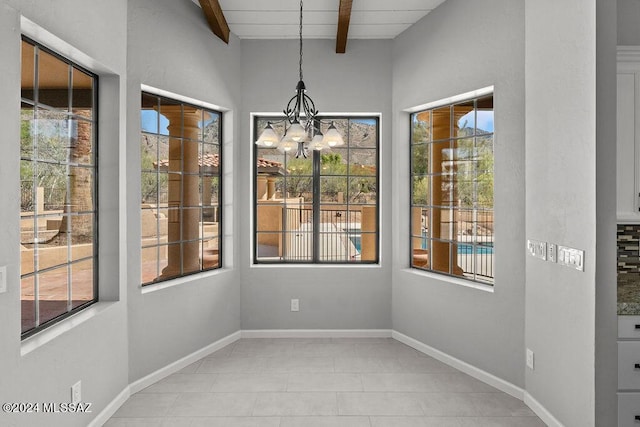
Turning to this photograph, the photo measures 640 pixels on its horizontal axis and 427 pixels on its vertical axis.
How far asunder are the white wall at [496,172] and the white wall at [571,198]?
0.50 feet

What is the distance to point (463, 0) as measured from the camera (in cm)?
358

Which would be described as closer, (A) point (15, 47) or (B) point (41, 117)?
(A) point (15, 47)

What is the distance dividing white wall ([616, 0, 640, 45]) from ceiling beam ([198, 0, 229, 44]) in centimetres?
303

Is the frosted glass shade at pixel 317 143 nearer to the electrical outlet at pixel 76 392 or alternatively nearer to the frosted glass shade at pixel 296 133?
the frosted glass shade at pixel 296 133

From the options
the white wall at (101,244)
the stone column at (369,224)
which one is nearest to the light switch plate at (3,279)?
the white wall at (101,244)

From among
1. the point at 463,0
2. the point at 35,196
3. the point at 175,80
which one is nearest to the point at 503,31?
the point at 463,0

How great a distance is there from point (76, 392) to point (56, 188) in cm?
123

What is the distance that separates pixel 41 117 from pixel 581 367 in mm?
3420

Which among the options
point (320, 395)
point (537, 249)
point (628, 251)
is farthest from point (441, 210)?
→ point (320, 395)

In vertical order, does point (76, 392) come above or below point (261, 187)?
below

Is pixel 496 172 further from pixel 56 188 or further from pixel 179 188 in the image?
pixel 56 188

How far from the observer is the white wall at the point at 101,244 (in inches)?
76.7

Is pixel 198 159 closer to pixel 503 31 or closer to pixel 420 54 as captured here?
pixel 420 54

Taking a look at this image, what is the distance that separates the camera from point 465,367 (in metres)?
3.60
